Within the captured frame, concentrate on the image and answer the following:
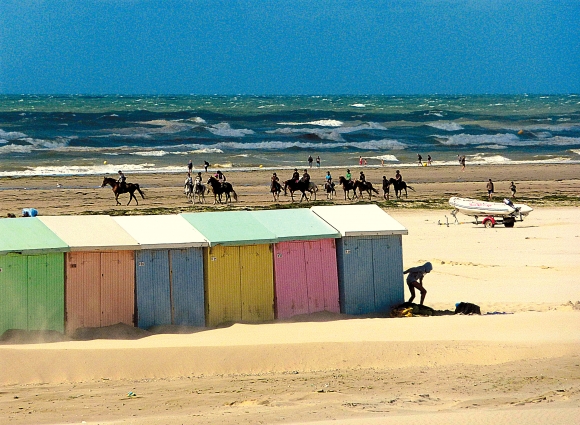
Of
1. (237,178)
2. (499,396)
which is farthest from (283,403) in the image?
(237,178)

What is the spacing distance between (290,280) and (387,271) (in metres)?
1.74

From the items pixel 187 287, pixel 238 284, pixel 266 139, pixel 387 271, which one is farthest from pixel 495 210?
pixel 266 139

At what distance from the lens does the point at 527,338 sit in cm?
1350

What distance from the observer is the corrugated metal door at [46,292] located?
1377cm

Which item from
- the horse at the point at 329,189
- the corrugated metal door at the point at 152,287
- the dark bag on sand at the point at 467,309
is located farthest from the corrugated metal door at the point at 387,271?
the horse at the point at 329,189

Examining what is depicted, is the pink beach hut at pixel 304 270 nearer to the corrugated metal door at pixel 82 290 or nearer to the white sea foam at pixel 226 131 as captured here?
the corrugated metal door at pixel 82 290

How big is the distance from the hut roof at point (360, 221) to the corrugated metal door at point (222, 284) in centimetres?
195

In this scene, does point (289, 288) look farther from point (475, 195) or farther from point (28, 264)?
point (475, 195)

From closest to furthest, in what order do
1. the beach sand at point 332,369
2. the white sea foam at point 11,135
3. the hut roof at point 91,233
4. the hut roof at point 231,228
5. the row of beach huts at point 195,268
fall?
the beach sand at point 332,369, the row of beach huts at point 195,268, the hut roof at point 91,233, the hut roof at point 231,228, the white sea foam at point 11,135

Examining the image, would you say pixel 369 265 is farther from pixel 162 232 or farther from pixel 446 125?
pixel 446 125

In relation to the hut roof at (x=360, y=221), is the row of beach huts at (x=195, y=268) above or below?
below

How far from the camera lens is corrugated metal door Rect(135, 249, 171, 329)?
47.4 ft

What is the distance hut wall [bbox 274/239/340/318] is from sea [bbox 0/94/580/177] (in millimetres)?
38600

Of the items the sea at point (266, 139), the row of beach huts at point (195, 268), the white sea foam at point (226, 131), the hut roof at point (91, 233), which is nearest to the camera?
the row of beach huts at point (195, 268)
